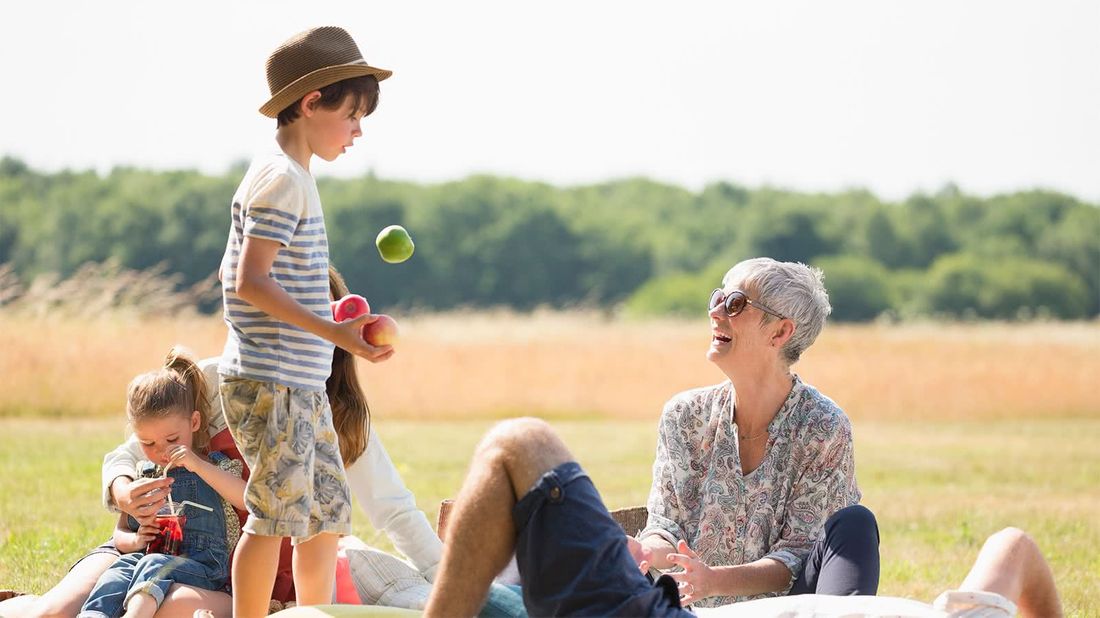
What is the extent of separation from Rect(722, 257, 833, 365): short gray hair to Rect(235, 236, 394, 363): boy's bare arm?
1.29 m

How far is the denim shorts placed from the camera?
307 centimetres

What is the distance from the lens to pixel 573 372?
2094 centimetres

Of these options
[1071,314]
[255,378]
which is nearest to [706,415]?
[255,378]

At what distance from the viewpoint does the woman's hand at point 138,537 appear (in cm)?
423

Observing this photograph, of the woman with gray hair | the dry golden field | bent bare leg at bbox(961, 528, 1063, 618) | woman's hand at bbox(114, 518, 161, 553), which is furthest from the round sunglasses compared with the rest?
the dry golden field

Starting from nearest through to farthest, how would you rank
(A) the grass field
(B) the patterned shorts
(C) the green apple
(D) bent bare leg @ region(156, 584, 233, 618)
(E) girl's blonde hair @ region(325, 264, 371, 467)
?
(B) the patterned shorts, (D) bent bare leg @ region(156, 584, 233, 618), (C) the green apple, (E) girl's blonde hair @ region(325, 264, 371, 467), (A) the grass field

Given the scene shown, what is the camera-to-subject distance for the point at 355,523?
8500 millimetres

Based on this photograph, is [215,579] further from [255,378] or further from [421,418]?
[421,418]

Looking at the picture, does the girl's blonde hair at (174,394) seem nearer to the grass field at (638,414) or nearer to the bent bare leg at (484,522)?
the bent bare leg at (484,522)

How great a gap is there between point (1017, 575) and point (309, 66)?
2421 mm

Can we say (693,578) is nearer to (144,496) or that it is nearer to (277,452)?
(277,452)

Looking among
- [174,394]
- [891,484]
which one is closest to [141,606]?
[174,394]

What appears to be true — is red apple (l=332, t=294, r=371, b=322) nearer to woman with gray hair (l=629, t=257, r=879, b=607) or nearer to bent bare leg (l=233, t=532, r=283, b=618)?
bent bare leg (l=233, t=532, r=283, b=618)

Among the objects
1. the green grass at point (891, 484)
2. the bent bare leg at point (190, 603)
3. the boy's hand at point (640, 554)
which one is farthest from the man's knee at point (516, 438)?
the green grass at point (891, 484)
